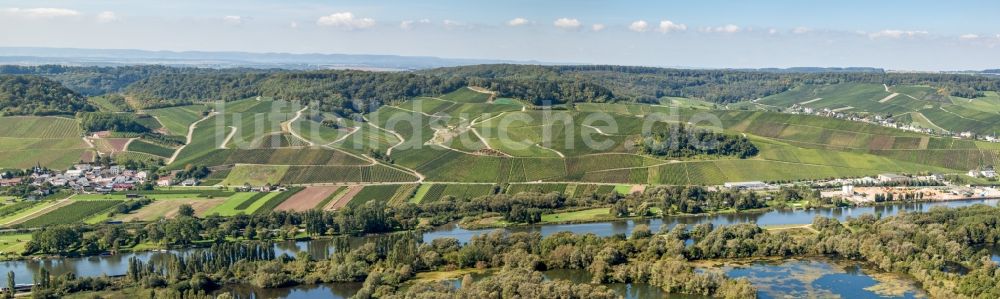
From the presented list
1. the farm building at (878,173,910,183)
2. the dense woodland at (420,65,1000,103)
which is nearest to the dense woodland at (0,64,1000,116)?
the dense woodland at (420,65,1000,103)

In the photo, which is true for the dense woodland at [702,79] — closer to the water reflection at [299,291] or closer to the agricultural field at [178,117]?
the agricultural field at [178,117]

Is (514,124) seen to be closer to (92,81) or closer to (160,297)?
(160,297)

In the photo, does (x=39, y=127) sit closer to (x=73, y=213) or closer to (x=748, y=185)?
(x=73, y=213)

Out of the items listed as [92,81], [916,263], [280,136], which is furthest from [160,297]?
[92,81]

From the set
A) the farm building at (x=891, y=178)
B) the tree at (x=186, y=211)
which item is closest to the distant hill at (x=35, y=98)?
the tree at (x=186, y=211)

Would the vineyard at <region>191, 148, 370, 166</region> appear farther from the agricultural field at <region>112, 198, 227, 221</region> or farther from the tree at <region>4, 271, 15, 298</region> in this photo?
the tree at <region>4, 271, 15, 298</region>
